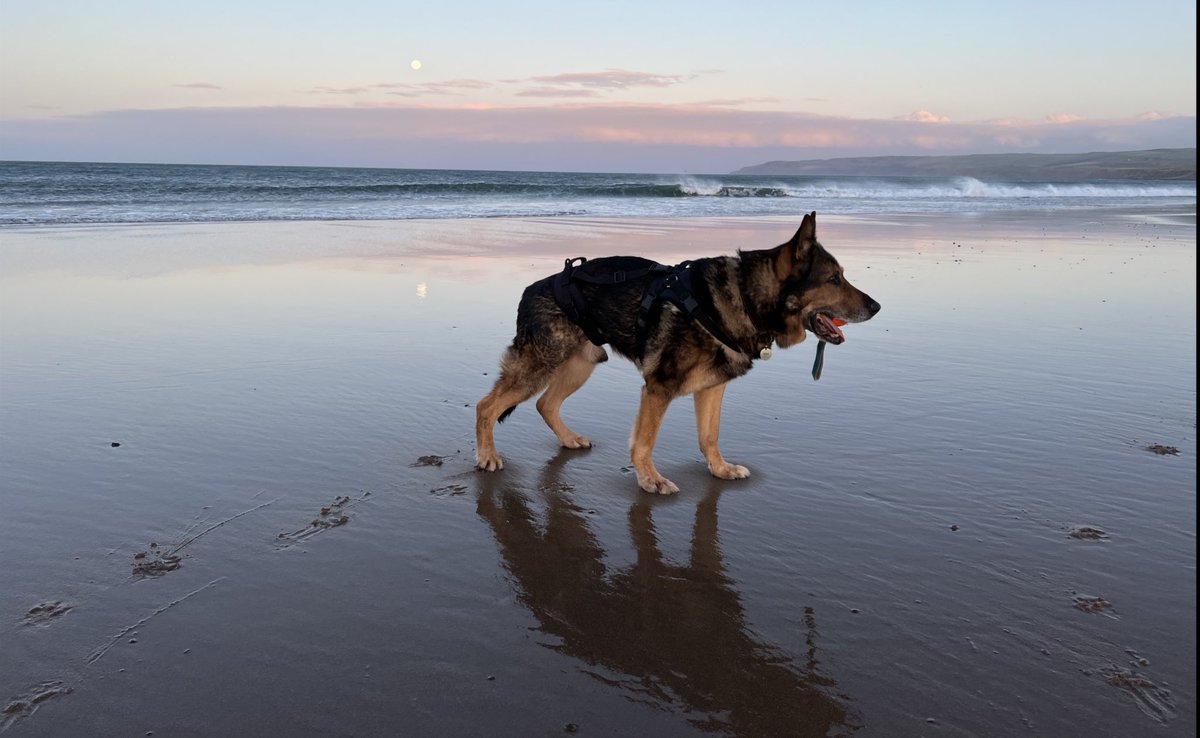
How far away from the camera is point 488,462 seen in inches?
208

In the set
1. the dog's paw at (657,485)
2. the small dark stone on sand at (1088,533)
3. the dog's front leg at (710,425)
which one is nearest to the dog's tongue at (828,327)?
the dog's front leg at (710,425)

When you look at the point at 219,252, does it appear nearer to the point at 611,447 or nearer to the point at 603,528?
the point at 611,447

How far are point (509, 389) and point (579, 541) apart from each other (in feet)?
4.88

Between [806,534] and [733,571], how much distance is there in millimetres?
543

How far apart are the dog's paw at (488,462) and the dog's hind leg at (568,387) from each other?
0.55 m

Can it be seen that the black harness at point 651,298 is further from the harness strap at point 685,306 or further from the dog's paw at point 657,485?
the dog's paw at point 657,485

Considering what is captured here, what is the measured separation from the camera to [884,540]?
4105 millimetres

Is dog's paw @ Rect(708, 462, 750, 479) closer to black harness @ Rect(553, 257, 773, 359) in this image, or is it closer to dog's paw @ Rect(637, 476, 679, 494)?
dog's paw @ Rect(637, 476, 679, 494)

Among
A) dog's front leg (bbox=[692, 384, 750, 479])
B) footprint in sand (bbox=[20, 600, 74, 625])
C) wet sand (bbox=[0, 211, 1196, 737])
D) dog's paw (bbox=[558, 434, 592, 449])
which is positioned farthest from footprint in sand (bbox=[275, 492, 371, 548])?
dog's front leg (bbox=[692, 384, 750, 479])

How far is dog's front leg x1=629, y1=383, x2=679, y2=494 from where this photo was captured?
498 centimetres

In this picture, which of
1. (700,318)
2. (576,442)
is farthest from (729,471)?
(576,442)

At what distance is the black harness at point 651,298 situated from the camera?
494 cm

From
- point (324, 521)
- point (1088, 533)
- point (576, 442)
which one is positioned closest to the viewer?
point (1088, 533)

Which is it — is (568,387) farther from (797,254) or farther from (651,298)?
(797,254)
